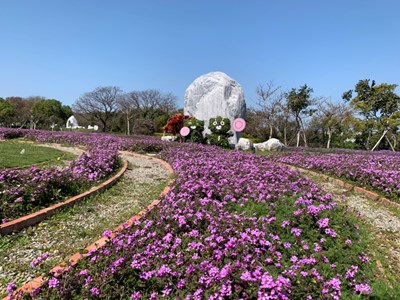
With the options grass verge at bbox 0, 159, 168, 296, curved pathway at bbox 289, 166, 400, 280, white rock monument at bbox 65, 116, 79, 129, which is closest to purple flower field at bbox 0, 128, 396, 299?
curved pathway at bbox 289, 166, 400, 280

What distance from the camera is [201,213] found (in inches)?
155

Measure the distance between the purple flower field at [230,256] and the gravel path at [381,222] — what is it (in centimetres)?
45

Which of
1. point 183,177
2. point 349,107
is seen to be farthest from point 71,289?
point 349,107

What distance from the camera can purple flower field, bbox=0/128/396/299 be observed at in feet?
8.20

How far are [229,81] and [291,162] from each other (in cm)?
1068

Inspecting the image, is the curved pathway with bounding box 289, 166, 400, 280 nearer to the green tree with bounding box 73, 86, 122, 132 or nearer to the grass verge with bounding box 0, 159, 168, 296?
the grass verge with bounding box 0, 159, 168, 296

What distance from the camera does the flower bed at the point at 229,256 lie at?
250 cm

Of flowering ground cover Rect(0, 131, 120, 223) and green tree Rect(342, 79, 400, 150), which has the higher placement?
green tree Rect(342, 79, 400, 150)

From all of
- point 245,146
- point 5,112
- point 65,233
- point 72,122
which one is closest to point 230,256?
point 65,233

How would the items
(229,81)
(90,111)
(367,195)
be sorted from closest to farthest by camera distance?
(367,195) < (229,81) < (90,111)

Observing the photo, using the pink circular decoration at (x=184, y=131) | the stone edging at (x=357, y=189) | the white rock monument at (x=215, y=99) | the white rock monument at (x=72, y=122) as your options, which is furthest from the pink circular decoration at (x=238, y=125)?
the white rock monument at (x=72, y=122)

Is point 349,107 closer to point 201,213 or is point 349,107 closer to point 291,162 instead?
point 291,162

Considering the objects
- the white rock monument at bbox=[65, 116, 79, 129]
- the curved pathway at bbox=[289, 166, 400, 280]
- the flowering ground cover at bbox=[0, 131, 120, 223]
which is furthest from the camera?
the white rock monument at bbox=[65, 116, 79, 129]

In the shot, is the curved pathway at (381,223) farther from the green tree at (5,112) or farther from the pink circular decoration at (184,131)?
the green tree at (5,112)
